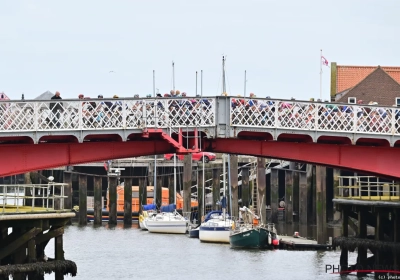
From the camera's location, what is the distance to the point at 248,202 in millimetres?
93438

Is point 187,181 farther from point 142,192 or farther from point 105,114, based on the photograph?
point 105,114

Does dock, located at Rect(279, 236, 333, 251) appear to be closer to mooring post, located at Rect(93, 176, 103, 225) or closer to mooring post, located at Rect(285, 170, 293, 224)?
mooring post, located at Rect(285, 170, 293, 224)

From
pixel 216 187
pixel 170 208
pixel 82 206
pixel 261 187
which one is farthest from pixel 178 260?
pixel 82 206

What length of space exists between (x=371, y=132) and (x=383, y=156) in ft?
4.55

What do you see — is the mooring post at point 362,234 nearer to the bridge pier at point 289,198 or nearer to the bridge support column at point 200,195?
the bridge support column at point 200,195

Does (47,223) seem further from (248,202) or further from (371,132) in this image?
(248,202)

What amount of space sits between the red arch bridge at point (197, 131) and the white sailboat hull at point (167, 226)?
42418 mm

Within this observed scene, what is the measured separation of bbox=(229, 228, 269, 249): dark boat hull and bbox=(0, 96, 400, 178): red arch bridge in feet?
84.4

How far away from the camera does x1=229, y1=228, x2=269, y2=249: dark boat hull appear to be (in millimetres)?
76625

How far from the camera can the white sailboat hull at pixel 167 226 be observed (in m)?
93.0

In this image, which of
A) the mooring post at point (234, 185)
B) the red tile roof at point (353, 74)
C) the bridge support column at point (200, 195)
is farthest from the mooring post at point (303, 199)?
Result: the red tile roof at point (353, 74)

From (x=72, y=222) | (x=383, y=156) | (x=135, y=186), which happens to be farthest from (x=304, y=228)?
(x=383, y=156)

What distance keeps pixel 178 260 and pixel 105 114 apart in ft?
75.8

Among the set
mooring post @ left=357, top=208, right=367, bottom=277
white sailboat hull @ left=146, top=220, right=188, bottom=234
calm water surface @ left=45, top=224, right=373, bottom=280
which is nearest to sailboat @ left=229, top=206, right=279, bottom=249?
calm water surface @ left=45, top=224, right=373, bottom=280
